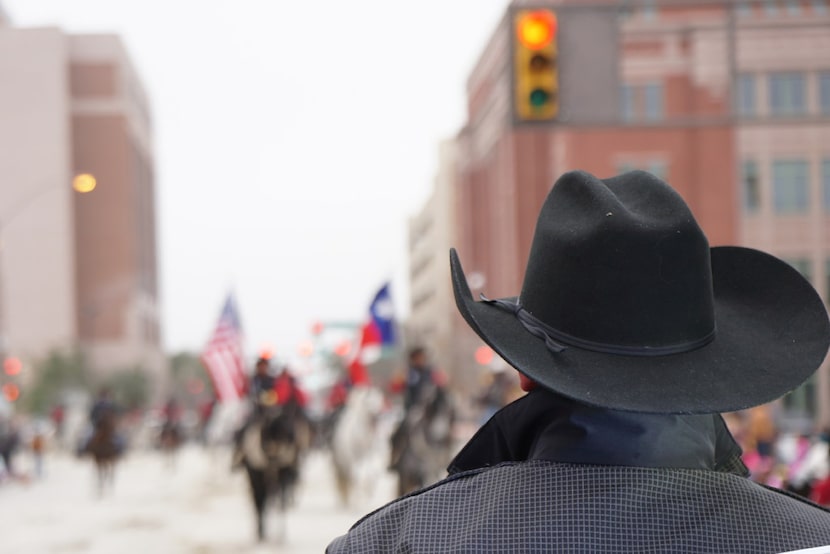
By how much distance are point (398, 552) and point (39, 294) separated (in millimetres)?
114388

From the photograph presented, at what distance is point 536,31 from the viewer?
12.9 m

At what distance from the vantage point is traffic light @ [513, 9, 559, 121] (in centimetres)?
1287

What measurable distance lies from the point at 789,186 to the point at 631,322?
5033 cm

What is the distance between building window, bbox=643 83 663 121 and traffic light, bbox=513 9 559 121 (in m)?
41.8

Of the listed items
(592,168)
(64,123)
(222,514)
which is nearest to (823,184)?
(592,168)

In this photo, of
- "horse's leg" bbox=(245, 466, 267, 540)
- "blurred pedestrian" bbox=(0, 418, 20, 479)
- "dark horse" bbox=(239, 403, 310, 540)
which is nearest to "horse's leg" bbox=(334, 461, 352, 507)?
"dark horse" bbox=(239, 403, 310, 540)

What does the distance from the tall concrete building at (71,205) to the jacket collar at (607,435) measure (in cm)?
10152

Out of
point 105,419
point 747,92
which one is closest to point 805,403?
point 747,92

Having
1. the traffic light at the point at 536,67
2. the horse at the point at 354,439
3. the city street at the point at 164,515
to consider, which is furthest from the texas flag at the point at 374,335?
the traffic light at the point at 536,67

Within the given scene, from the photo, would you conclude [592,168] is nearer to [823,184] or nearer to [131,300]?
[823,184]

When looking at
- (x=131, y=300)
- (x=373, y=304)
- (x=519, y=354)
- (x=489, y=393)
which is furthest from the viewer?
(x=131, y=300)

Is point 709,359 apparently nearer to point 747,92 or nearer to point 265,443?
point 265,443

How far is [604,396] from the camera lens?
2.12m

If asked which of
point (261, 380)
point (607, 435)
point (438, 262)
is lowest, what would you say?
point (438, 262)
